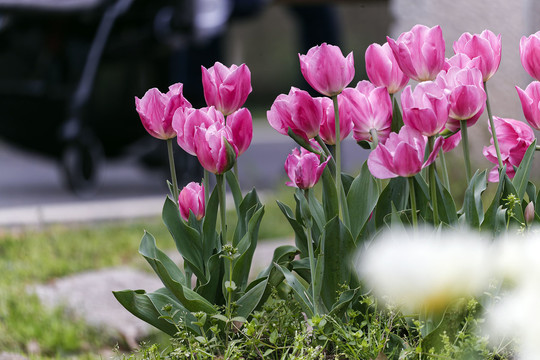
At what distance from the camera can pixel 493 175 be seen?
50.4 inches

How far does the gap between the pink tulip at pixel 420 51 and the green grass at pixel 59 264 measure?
114cm

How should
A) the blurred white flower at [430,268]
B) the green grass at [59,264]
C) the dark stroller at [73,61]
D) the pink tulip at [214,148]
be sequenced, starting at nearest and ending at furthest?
the blurred white flower at [430,268]
the pink tulip at [214,148]
the green grass at [59,264]
the dark stroller at [73,61]

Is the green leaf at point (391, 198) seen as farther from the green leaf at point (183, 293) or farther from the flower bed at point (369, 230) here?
the green leaf at point (183, 293)

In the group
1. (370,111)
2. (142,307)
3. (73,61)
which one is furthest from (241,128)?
(73,61)

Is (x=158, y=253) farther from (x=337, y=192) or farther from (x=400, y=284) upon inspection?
(x=400, y=284)

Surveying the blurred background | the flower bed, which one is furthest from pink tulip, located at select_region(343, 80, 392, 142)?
the blurred background

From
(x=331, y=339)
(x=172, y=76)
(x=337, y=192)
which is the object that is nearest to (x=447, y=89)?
(x=337, y=192)

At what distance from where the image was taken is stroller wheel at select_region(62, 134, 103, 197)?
5020mm

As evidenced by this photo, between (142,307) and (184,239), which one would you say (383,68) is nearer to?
(184,239)

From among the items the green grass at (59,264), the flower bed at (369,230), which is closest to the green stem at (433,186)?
the flower bed at (369,230)

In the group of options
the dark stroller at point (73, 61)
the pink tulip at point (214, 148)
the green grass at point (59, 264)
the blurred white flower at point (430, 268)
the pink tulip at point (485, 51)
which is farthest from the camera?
the dark stroller at point (73, 61)

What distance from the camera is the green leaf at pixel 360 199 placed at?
1151 millimetres

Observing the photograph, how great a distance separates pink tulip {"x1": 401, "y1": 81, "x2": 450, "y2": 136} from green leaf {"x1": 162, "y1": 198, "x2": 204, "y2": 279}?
377mm

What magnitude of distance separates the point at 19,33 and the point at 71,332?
337cm
